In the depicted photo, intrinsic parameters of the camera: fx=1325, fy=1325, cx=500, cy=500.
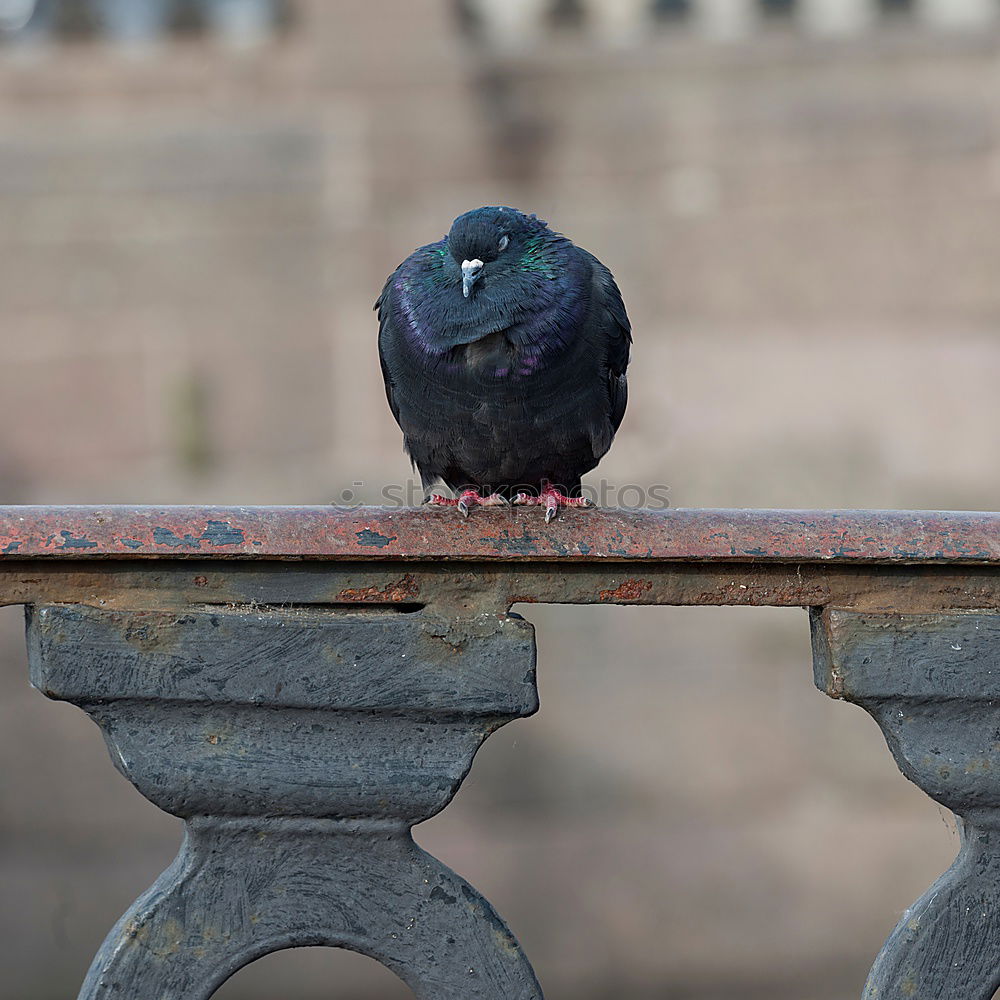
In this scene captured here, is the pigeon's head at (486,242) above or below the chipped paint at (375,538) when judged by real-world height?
above

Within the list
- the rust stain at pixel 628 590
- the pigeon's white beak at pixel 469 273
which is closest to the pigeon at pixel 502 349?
the pigeon's white beak at pixel 469 273

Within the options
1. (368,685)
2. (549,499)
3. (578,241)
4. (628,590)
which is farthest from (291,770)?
(578,241)

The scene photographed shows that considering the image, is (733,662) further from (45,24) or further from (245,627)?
(245,627)

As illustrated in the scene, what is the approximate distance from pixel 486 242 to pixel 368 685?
149 cm

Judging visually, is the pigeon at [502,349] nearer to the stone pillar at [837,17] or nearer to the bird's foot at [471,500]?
the bird's foot at [471,500]

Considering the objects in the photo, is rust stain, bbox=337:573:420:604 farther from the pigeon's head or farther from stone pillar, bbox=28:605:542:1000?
the pigeon's head

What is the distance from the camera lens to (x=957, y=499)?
4.55 m

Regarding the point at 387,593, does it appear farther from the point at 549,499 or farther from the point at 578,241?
the point at 578,241

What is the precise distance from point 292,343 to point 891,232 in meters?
2.01

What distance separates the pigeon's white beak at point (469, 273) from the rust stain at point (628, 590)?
1.27 metres

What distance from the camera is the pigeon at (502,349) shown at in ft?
8.47

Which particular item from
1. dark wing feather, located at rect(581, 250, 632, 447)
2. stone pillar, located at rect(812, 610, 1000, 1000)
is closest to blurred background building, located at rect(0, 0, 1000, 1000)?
dark wing feather, located at rect(581, 250, 632, 447)

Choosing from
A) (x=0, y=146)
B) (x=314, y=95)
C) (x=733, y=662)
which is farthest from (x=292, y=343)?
(x=733, y=662)

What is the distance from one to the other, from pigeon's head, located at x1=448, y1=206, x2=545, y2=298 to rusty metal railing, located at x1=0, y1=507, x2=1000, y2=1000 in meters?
1.31
